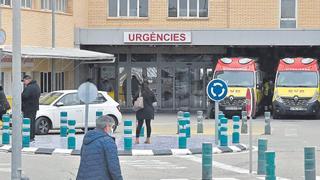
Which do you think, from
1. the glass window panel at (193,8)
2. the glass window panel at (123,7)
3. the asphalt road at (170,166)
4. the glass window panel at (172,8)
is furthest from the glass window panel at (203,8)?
the asphalt road at (170,166)

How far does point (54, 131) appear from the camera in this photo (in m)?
26.9

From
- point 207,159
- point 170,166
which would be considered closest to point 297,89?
point 170,166

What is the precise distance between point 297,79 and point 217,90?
18.3m

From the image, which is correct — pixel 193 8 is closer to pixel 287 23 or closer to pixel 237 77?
pixel 287 23

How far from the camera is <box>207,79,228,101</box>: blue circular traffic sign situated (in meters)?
20.0

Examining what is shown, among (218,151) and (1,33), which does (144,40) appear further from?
(218,151)

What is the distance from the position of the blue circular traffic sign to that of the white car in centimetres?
585

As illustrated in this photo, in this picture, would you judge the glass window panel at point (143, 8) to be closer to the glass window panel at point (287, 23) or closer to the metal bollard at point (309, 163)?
the glass window panel at point (287, 23)

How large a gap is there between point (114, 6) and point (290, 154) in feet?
82.6

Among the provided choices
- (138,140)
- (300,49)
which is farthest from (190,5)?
(138,140)

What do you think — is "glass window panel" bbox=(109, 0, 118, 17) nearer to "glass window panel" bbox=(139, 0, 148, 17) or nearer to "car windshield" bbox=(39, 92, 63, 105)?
"glass window panel" bbox=(139, 0, 148, 17)

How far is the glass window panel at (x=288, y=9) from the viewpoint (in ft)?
140

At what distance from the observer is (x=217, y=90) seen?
20.1 meters

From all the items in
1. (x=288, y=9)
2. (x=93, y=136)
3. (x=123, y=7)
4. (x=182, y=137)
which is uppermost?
(x=123, y=7)
